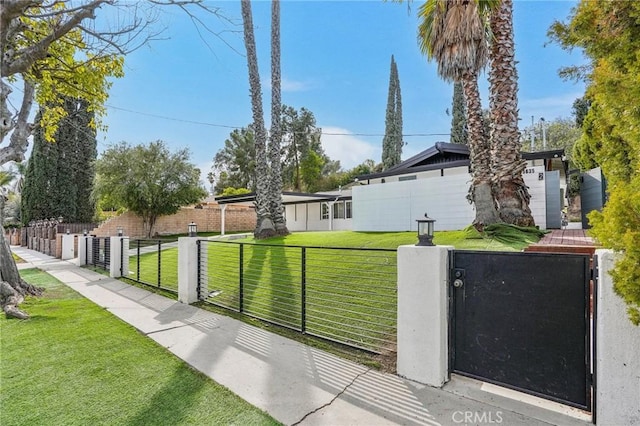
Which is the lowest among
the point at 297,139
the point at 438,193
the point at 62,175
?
the point at 438,193

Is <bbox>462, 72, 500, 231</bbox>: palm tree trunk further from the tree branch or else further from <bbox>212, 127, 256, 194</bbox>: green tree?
<bbox>212, 127, 256, 194</bbox>: green tree

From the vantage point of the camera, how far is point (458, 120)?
76.3ft

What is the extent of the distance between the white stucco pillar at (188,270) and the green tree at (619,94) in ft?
18.2

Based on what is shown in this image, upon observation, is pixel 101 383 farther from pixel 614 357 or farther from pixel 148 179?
pixel 148 179

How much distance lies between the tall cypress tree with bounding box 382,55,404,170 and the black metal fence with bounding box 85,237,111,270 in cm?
2093

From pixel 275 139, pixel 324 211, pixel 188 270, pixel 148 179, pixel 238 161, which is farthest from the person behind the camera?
pixel 238 161

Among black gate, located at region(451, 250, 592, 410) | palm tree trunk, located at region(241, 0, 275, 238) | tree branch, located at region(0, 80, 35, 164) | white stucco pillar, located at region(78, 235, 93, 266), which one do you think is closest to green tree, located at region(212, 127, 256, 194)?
palm tree trunk, located at region(241, 0, 275, 238)

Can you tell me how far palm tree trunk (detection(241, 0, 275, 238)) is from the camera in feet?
43.2

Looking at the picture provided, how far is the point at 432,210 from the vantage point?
1187cm

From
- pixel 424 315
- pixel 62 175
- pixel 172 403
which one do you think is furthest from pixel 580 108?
pixel 62 175

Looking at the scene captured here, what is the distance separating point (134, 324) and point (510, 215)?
742 cm

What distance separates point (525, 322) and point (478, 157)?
6264 millimetres

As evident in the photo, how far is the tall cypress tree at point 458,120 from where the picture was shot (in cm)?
2311

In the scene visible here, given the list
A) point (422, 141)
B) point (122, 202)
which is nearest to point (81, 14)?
point (122, 202)
